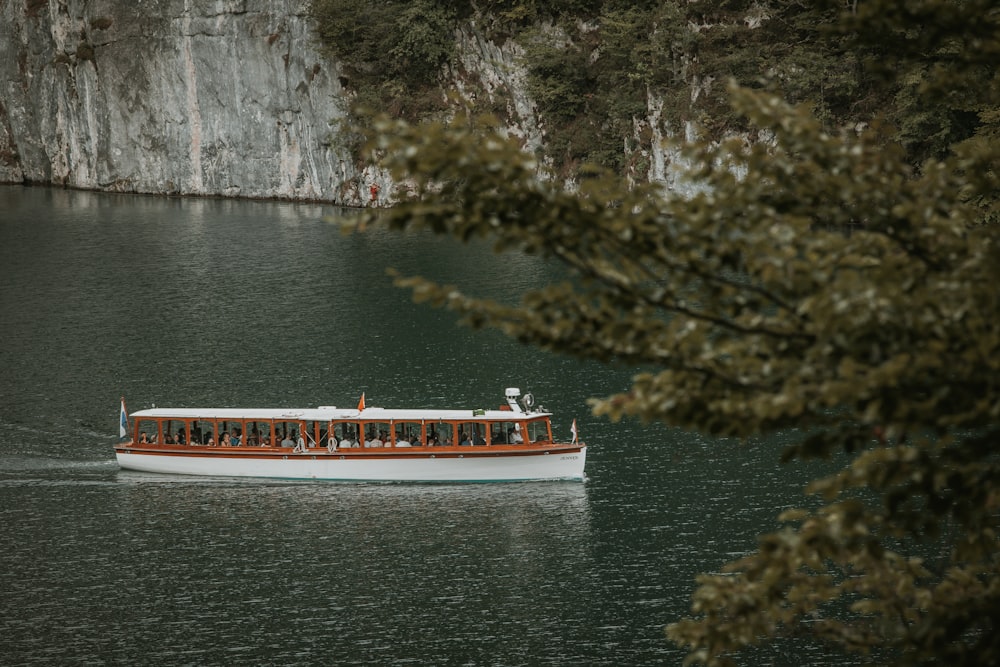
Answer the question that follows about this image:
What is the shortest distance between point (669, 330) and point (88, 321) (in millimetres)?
63601

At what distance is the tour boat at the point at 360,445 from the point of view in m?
47.9

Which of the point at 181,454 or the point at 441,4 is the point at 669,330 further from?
the point at 441,4

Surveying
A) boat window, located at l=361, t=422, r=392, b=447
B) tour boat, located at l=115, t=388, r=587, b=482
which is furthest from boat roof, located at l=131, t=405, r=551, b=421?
boat window, located at l=361, t=422, r=392, b=447

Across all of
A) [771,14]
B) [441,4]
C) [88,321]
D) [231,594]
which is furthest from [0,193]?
[231,594]

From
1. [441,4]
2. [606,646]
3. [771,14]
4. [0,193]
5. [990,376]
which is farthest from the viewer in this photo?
[0,193]

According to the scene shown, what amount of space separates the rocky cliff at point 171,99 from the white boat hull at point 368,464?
66701 mm

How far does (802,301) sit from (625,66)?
9042 cm

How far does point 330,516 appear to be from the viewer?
44188 mm

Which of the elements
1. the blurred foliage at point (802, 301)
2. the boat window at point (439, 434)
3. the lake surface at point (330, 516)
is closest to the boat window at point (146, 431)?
the lake surface at point (330, 516)

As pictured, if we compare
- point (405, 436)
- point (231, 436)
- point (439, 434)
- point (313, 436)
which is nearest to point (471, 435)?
point (439, 434)

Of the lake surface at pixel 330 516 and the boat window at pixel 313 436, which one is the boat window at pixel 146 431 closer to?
the lake surface at pixel 330 516

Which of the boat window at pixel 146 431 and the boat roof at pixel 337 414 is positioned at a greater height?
the boat roof at pixel 337 414

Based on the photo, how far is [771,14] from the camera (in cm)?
9206

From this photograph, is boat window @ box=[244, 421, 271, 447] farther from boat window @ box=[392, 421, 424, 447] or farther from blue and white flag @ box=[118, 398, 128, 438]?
boat window @ box=[392, 421, 424, 447]
